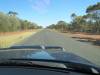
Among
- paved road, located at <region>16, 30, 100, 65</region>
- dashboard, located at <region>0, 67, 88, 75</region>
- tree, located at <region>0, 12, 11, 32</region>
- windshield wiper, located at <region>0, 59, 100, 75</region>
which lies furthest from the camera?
tree, located at <region>0, 12, 11, 32</region>

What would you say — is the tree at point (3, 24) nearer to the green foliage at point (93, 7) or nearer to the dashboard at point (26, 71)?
the green foliage at point (93, 7)

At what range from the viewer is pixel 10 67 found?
314 cm

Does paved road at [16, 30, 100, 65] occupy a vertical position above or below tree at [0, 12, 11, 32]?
below

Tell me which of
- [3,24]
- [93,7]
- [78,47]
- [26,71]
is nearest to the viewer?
[26,71]

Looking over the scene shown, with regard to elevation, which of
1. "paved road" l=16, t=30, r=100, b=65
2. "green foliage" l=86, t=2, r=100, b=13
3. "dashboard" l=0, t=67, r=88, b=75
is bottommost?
"paved road" l=16, t=30, r=100, b=65

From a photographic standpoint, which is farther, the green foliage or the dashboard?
the green foliage

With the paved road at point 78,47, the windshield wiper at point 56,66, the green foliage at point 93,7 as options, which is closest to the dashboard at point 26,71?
the windshield wiper at point 56,66

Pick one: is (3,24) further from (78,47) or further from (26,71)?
(26,71)

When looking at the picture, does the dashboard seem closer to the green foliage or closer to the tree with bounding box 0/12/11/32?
the green foliage

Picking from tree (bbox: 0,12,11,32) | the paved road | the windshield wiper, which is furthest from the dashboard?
tree (bbox: 0,12,11,32)

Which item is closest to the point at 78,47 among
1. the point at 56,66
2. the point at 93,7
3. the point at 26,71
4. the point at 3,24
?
the point at 56,66

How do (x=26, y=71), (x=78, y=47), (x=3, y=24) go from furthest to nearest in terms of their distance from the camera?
(x=3, y=24) < (x=78, y=47) < (x=26, y=71)

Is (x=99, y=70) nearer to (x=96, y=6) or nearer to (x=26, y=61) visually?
(x=26, y=61)

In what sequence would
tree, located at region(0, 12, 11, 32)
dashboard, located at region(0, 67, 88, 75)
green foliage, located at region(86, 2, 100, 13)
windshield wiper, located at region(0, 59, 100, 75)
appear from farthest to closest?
tree, located at region(0, 12, 11, 32) < green foliage, located at region(86, 2, 100, 13) < windshield wiper, located at region(0, 59, 100, 75) < dashboard, located at region(0, 67, 88, 75)
